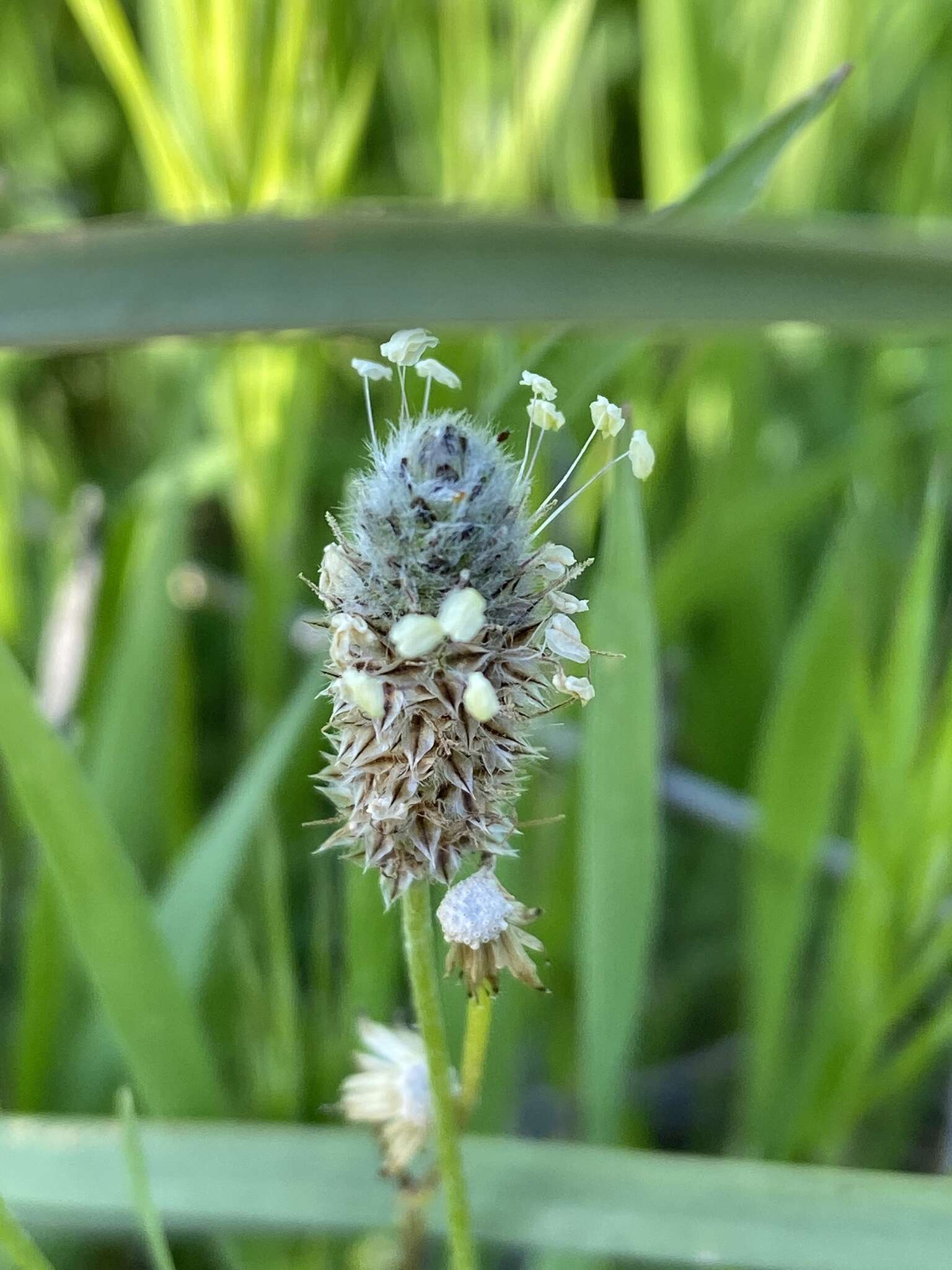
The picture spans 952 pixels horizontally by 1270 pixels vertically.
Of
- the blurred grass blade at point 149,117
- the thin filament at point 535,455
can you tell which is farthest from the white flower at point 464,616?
the blurred grass blade at point 149,117

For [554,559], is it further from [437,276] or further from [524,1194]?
[524,1194]

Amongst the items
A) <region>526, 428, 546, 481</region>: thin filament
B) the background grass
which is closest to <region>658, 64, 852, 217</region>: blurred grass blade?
the background grass

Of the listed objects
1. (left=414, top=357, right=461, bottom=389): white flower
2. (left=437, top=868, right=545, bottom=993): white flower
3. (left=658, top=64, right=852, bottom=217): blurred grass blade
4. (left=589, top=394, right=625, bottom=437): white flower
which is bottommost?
(left=437, top=868, right=545, bottom=993): white flower

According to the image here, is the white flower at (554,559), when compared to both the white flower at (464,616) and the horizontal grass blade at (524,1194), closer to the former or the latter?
the white flower at (464,616)

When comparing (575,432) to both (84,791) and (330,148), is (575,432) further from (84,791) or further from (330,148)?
(84,791)

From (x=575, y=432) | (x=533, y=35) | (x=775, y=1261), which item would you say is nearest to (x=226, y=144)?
(x=575, y=432)

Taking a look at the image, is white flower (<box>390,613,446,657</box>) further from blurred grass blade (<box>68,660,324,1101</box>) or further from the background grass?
blurred grass blade (<box>68,660,324,1101</box>)
